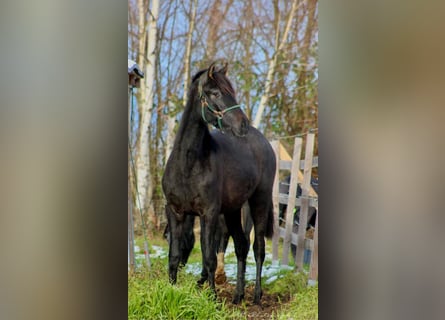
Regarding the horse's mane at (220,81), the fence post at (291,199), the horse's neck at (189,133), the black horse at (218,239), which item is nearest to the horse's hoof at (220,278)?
the black horse at (218,239)

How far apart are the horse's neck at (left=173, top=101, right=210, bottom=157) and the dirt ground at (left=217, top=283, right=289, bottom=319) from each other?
29.0 inches

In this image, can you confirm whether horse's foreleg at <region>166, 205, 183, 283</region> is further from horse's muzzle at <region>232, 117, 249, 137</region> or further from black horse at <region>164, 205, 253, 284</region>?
horse's muzzle at <region>232, 117, 249, 137</region>

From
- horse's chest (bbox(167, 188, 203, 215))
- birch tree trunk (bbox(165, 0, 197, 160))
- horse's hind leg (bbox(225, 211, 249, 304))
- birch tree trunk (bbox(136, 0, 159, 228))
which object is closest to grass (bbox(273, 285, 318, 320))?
horse's hind leg (bbox(225, 211, 249, 304))

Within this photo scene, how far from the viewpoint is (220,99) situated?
7.85 feet

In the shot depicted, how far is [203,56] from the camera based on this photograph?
2389mm

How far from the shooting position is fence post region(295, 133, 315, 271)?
2.43 metres

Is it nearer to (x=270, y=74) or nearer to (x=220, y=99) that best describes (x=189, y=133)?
(x=220, y=99)
